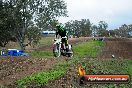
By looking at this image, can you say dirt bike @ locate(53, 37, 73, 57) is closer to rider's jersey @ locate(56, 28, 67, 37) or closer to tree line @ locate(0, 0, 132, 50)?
rider's jersey @ locate(56, 28, 67, 37)

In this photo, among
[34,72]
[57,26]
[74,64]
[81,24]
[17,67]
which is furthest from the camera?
[81,24]

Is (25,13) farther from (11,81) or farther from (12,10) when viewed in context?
(11,81)

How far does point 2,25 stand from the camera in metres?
58.7

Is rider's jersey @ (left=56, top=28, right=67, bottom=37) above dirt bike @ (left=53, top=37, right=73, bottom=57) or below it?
above

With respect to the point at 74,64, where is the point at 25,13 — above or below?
above

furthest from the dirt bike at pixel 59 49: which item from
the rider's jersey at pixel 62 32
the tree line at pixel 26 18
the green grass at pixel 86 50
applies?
the tree line at pixel 26 18

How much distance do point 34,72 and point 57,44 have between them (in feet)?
26.9

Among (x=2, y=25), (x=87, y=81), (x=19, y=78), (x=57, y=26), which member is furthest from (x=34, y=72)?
(x=2, y=25)

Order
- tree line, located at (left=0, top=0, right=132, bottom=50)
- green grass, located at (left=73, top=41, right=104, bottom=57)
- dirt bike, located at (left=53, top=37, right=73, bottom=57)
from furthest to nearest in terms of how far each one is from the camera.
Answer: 1. tree line, located at (left=0, top=0, right=132, bottom=50)
2. green grass, located at (left=73, top=41, right=104, bottom=57)
3. dirt bike, located at (left=53, top=37, right=73, bottom=57)

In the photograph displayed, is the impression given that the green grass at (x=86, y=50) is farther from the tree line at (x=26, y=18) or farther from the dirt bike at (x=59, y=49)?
the dirt bike at (x=59, y=49)

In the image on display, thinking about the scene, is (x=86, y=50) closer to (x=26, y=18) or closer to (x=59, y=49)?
(x=26, y=18)

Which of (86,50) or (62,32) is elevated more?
(62,32)

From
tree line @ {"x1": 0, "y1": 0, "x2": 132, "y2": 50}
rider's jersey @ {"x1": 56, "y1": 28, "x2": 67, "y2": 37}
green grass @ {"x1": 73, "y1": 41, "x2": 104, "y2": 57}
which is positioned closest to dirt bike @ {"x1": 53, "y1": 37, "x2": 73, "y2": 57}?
rider's jersey @ {"x1": 56, "y1": 28, "x2": 67, "y2": 37}

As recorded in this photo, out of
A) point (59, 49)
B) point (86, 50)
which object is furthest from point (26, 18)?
point (59, 49)
